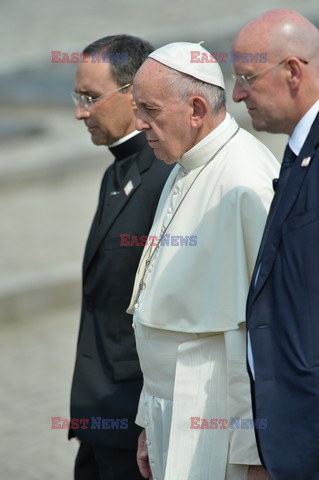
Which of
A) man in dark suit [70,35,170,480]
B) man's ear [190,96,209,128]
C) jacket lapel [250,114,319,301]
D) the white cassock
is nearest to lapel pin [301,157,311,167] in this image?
jacket lapel [250,114,319,301]

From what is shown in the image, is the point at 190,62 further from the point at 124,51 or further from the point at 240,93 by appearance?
the point at 124,51

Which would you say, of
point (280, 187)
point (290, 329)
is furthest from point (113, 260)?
point (290, 329)

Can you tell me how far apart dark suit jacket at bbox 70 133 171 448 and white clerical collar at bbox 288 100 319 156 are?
1065 mm

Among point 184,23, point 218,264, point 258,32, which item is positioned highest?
point 184,23

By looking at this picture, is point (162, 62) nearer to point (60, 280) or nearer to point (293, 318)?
point (293, 318)

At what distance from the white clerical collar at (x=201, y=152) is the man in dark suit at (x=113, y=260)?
472 millimetres

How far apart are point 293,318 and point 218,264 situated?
50cm

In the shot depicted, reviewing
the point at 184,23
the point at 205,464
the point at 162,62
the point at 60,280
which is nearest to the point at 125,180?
the point at 162,62

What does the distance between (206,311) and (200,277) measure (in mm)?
107

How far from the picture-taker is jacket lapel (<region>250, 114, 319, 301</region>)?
8.70 feet

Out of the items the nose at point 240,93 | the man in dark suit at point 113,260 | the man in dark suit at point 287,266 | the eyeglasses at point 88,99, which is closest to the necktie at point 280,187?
the man in dark suit at point 287,266

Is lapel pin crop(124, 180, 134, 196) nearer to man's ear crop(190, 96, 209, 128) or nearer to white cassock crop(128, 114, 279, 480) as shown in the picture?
white cassock crop(128, 114, 279, 480)

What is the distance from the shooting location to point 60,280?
303 inches

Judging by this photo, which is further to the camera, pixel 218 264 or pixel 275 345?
pixel 218 264
